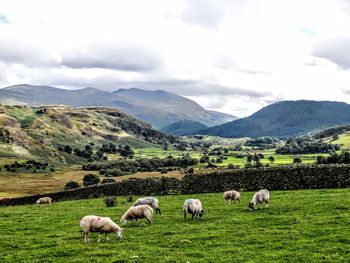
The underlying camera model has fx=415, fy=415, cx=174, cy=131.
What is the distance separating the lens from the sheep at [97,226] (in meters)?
24.6

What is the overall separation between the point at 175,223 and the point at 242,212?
624cm

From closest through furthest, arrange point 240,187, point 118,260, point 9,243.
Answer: point 118,260
point 9,243
point 240,187

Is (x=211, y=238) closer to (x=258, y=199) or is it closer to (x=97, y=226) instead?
(x=97, y=226)

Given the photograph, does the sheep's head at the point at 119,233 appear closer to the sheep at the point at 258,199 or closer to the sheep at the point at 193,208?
the sheep at the point at 193,208

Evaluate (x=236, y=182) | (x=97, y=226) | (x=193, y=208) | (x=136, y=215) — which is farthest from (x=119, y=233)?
(x=236, y=182)

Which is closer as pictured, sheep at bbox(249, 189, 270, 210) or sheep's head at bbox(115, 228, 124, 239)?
sheep's head at bbox(115, 228, 124, 239)

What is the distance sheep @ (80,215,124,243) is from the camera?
24609 millimetres

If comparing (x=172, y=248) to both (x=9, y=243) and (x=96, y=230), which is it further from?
(x=9, y=243)

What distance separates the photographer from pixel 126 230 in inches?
1093

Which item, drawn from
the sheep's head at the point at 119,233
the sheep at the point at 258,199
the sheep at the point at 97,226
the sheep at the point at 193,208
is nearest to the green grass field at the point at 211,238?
the sheep's head at the point at 119,233

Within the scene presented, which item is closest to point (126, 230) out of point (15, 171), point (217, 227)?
point (217, 227)

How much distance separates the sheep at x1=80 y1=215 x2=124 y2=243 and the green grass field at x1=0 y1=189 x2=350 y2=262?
545mm

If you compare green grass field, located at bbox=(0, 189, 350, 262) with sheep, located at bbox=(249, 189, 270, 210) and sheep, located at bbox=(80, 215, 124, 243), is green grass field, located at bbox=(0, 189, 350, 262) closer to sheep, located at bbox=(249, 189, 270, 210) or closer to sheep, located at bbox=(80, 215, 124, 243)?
sheep, located at bbox=(80, 215, 124, 243)

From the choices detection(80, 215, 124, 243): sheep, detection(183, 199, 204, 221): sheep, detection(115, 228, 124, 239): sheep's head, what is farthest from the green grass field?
detection(183, 199, 204, 221): sheep
